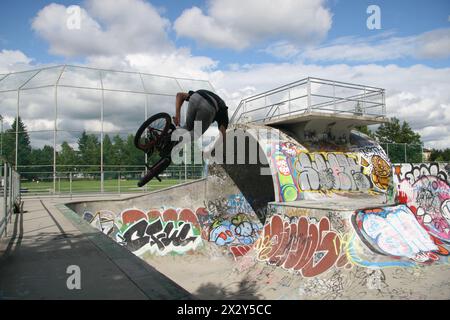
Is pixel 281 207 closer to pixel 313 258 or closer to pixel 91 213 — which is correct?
pixel 313 258

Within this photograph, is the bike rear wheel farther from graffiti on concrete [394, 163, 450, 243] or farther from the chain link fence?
the chain link fence

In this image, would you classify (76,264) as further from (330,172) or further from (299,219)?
(330,172)

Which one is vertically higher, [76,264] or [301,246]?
[76,264]

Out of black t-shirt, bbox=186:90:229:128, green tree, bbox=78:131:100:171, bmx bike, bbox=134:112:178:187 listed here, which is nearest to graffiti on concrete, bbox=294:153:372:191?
black t-shirt, bbox=186:90:229:128

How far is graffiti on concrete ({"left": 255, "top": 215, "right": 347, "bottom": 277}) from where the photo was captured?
10484mm

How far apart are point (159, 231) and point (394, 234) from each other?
11.6 m

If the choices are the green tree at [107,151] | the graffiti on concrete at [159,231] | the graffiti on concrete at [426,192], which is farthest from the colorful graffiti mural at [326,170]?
the green tree at [107,151]

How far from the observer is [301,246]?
11.6 metres

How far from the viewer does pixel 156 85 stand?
26.9 metres

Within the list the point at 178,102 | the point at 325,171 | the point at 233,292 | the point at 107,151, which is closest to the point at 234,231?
the point at 325,171

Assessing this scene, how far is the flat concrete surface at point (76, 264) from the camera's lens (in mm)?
4508

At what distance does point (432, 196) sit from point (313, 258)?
29.6ft

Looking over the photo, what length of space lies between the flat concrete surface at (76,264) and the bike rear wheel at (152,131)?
2676 mm

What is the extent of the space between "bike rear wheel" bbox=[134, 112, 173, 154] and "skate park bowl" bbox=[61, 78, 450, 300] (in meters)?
3.89
